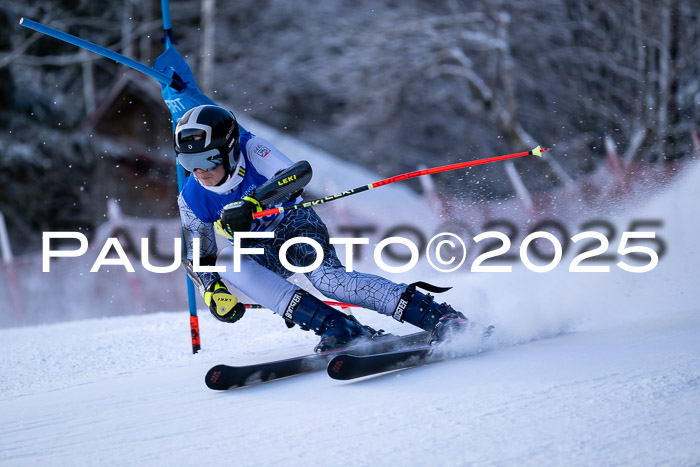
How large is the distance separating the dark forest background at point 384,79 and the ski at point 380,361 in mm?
10098

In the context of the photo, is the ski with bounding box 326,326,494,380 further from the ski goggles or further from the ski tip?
the ski goggles

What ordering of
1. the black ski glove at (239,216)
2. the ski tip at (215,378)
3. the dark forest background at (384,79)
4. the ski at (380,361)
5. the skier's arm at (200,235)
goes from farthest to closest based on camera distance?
1. the dark forest background at (384,79)
2. the skier's arm at (200,235)
3. the black ski glove at (239,216)
4. the ski tip at (215,378)
5. the ski at (380,361)

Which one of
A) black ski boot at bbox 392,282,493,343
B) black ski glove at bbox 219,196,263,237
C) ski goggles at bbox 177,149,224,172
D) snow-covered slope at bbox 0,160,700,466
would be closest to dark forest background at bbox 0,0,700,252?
snow-covered slope at bbox 0,160,700,466

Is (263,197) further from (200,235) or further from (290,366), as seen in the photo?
(290,366)

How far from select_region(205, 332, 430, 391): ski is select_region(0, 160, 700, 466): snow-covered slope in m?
0.05

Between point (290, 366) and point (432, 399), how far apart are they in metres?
0.90

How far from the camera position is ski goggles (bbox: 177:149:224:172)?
361 cm

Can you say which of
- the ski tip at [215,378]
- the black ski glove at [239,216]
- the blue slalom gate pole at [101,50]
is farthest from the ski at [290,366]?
the blue slalom gate pole at [101,50]

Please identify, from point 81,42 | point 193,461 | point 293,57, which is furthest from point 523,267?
point 293,57

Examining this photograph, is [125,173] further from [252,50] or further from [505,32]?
[505,32]

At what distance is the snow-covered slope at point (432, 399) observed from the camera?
2191 millimetres

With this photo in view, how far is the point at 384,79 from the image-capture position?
16.1 metres

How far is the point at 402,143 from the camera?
67.6 ft

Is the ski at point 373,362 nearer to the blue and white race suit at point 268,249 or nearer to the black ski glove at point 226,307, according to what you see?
the blue and white race suit at point 268,249
